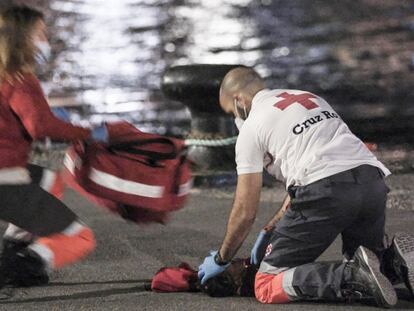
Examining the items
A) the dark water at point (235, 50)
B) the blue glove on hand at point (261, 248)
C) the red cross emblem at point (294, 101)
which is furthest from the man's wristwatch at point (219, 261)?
the dark water at point (235, 50)

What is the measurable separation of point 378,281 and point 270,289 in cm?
56

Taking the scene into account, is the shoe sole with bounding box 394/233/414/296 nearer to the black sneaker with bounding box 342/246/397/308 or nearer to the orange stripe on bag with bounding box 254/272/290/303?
the black sneaker with bounding box 342/246/397/308

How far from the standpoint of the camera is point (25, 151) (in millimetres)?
4734

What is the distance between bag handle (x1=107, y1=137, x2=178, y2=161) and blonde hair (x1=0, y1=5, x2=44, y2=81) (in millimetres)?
618

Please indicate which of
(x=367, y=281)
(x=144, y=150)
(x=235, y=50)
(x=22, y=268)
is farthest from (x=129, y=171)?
(x=235, y=50)

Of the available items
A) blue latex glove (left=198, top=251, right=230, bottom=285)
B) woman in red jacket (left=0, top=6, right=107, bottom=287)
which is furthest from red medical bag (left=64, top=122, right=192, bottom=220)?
blue latex glove (left=198, top=251, right=230, bottom=285)

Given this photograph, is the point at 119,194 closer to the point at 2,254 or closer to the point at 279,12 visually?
the point at 2,254

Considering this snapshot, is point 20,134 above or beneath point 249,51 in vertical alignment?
above

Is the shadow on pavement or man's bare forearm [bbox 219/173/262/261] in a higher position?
man's bare forearm [bbox 219/173/262/261]

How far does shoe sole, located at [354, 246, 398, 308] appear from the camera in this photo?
4.32 meters

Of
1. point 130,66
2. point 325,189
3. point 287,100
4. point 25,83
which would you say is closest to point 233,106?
point 287,100

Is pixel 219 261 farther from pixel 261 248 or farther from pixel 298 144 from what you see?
pixel 298 144

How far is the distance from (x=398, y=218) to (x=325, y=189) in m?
2.77

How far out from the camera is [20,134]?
466 centimetres
